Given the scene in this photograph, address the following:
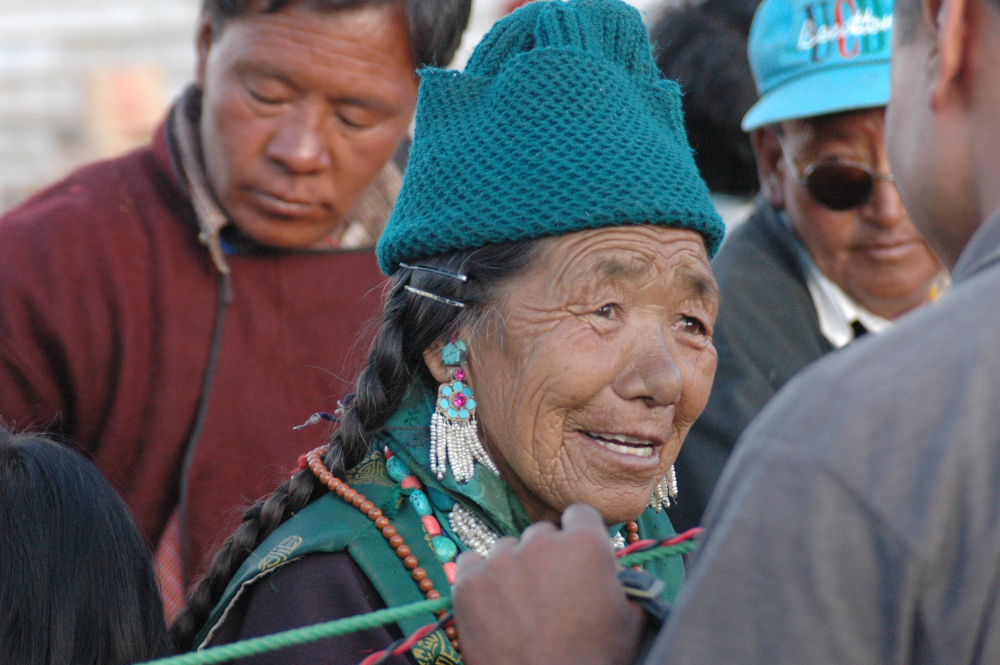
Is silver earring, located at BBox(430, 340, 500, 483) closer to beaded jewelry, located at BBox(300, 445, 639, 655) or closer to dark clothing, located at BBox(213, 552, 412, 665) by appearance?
beaded jewelry, located at BBox(300, 445, 639, 655)

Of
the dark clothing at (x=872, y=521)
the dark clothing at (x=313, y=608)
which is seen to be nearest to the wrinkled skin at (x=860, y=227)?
the dark clothing at (x=313, y=608)

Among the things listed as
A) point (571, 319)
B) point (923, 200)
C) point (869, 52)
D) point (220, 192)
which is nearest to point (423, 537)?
point (571, 319)

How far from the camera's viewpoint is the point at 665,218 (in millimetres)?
1984

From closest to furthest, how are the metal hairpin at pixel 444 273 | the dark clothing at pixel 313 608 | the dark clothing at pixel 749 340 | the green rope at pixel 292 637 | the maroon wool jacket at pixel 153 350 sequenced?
the green rope at pixel 292 637 < the dark clothing at pixel 313 608 < the metal hairpin at pixel 444 273 < the maroon wool jacket at pixel 153 350 < the dark clothing at pixel 749 340

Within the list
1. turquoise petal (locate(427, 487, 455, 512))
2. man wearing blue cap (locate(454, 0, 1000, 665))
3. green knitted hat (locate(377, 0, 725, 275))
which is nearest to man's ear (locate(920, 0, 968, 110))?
man wearing blue cap (locate(454, 0, 1000, 665))

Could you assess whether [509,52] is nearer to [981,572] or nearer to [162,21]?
[981,572]

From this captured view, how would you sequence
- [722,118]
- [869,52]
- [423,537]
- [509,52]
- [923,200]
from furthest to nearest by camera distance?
[722,118]
[869,52]
[509,52]
[423,537]
[923,200]

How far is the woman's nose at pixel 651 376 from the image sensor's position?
195 cm

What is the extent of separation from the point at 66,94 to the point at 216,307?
42.0 ft

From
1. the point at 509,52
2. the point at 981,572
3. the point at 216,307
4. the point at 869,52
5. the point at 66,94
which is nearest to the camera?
the point at 981,572

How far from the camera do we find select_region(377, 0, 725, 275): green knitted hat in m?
1.93

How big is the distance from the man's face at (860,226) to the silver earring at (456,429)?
1.55 meters

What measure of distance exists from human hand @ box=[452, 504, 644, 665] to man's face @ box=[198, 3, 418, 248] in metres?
1.67

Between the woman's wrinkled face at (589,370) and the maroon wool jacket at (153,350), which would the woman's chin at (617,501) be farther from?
the maroon wool jacket at (153,350)
